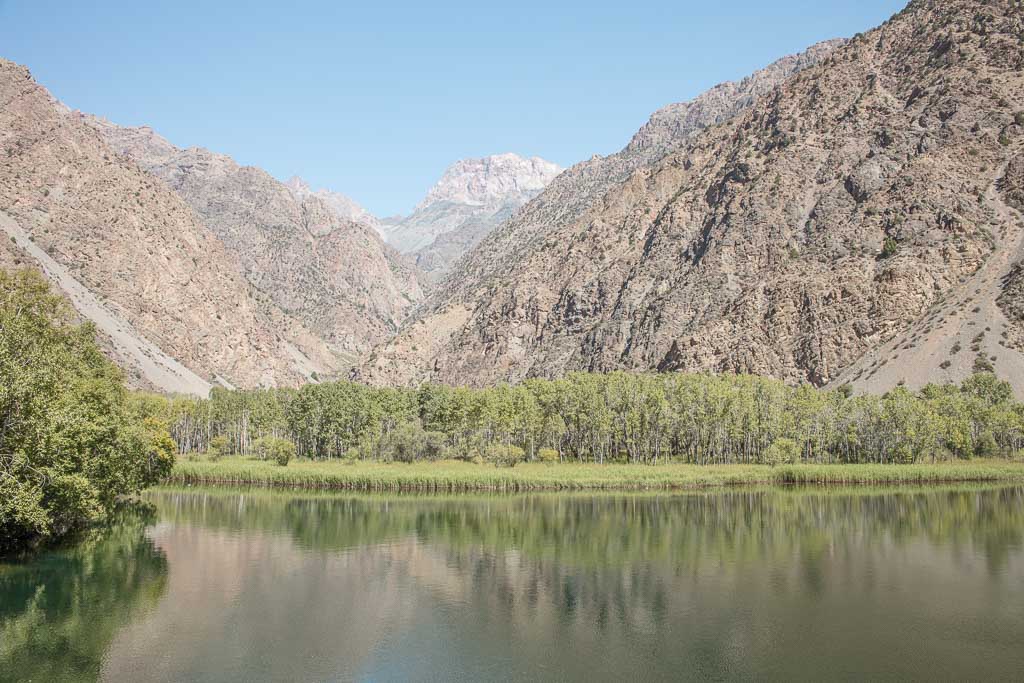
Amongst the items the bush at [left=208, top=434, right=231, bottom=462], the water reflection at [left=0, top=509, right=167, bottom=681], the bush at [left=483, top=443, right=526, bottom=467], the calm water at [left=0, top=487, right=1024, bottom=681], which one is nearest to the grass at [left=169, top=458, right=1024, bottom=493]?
the bush at [left=483, top=443, right=526, bottom=467]

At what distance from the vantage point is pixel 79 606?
3644 cm

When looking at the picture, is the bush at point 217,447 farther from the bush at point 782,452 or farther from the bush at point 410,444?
the bush at point 782,452

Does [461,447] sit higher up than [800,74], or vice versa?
[800,74]

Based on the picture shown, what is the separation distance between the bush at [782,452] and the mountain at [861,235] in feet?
109

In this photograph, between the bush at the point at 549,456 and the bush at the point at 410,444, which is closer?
the bush at the point at 549,456

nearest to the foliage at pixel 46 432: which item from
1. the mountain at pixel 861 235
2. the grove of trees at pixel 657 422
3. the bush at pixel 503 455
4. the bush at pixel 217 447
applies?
the bush at pixel 503 455

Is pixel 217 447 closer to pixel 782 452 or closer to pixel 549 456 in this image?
pixel 549 456

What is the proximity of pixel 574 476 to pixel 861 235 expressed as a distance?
308 feet

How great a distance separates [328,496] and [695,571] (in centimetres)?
4796

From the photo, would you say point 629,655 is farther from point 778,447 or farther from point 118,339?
point 118,339

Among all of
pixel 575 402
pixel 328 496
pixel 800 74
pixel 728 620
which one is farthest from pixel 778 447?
pixel 800 74

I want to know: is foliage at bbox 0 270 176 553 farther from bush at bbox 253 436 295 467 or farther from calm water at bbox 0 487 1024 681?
bush at bbox 253 436 295 467

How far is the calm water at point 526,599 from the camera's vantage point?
29.1 meters

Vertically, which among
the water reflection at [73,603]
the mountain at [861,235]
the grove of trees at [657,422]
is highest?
the mountain at [861,235]
